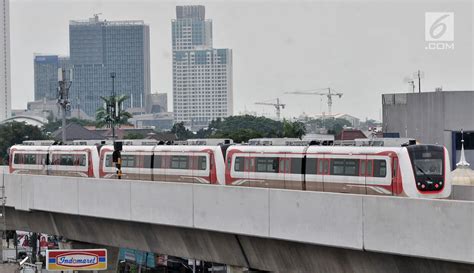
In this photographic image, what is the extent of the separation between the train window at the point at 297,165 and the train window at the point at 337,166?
187 centimetres

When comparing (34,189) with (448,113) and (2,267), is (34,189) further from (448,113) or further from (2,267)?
(448,113)

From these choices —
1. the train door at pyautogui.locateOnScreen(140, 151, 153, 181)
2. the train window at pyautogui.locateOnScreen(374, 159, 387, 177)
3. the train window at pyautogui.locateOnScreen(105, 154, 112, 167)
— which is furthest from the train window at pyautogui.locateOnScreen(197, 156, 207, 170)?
the train window at pyautogui.locateOnScreen(374, 159, 387, 177)

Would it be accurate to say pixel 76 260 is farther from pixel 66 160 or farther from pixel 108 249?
pixel 66 160

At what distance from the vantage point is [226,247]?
32125 mm

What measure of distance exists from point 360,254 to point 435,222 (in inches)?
140

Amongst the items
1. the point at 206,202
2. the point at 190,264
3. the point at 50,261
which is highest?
the point at 206,202

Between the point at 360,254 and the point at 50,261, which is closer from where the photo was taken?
the point at 360,254

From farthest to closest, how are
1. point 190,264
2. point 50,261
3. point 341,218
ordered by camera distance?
point 190,264 → point 50,261 → point 341,218

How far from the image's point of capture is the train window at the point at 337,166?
3578cm

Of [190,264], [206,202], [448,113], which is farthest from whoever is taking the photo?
[448,113]

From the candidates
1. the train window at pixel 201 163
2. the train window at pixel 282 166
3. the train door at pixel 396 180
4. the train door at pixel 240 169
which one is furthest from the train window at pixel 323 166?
the train window at pixel 201 163

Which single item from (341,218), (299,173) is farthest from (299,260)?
(299,173)

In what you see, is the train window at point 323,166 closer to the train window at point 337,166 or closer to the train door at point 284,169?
the train window at point 337,166

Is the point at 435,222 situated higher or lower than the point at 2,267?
higher
